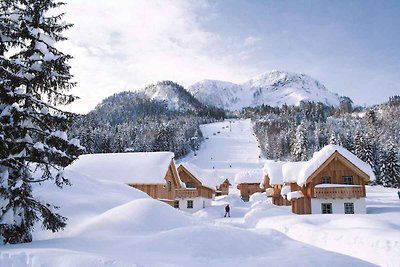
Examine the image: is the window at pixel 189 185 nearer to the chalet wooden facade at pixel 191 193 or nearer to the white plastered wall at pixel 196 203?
the chalet wooden facade at pixel 191 193

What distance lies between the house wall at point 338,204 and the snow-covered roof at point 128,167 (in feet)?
53.6

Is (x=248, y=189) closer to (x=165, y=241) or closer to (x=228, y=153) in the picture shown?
(x=228, y=153)

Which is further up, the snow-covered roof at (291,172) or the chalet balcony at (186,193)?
the snow-covered roof at (291,172)

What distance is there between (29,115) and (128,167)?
26.4 metres

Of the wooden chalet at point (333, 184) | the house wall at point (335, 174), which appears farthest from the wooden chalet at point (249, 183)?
the house wall at point (335, 174)

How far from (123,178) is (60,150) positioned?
81.2 ft

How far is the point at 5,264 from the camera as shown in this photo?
10.4 meters

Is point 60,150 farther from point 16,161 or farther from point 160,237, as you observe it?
point 160,237

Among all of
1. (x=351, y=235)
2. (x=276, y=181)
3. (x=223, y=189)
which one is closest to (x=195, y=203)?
(x=276, y=181)

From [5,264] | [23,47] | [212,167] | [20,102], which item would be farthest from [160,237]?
[212,167]

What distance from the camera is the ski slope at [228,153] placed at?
386 ft

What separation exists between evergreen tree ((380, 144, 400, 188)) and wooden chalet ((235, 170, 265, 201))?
89.6 feet

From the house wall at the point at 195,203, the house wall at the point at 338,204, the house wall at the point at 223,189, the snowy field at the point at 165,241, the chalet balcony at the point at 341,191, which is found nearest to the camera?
the snowy field at the point at 165,241

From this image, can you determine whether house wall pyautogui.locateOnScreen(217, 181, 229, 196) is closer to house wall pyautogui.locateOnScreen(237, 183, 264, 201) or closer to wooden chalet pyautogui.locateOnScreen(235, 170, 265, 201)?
wooden chalet pyautogui.locateOnScreen(235, 170, 265, 201)
